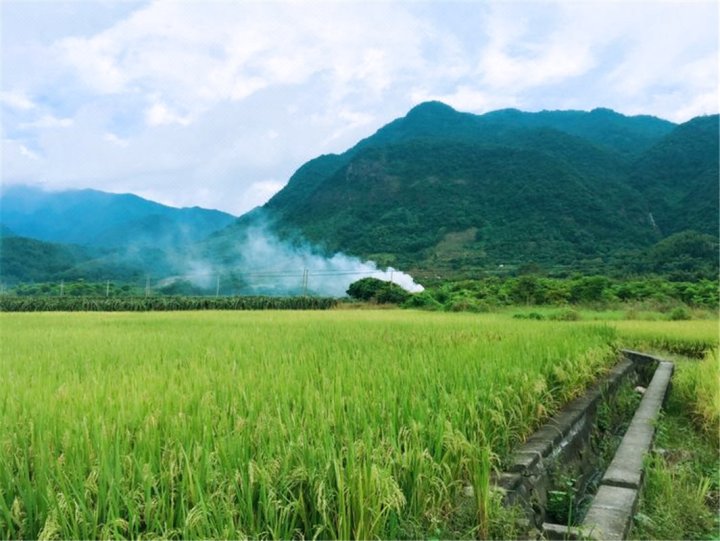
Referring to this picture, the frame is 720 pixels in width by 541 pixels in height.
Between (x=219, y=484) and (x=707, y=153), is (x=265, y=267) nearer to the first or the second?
(x=707, y=153)

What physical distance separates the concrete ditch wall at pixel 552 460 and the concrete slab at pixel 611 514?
154mm

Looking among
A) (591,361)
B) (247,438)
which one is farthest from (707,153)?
(247,438)

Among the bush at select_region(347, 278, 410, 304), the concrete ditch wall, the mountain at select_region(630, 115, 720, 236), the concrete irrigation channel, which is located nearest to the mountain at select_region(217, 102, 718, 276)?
the mountain at select_region(630, 115, 720, 236)

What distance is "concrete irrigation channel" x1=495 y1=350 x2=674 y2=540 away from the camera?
2.36 metres

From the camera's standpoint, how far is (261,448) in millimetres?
1987

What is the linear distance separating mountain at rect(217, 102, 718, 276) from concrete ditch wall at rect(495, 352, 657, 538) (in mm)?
36169

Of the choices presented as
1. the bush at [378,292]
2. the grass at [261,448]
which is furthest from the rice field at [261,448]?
the bush at [378,292]

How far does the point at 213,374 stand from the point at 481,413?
6.24 ft

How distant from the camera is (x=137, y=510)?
63.4 inches

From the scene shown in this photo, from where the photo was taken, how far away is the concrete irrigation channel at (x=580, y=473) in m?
2.36

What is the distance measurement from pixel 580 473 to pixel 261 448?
285 cm

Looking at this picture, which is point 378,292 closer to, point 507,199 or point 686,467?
point 686,467

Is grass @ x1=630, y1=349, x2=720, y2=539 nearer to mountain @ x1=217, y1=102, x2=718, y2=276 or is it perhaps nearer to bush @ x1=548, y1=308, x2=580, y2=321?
bush @ x1=548, y1=308, x2=580, y2=321

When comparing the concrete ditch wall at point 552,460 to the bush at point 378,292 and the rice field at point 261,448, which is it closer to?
the rice field at point 261,448
